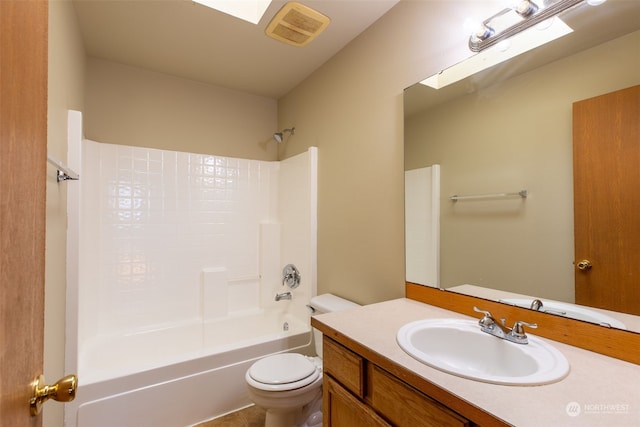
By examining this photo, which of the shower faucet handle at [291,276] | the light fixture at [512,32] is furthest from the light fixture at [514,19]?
the shower faucet handle at [291,276]

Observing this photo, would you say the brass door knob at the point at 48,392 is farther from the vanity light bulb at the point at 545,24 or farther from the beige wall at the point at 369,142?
the vanity light bulb at the point at 545,24

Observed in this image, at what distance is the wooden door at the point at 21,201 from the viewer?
0.43m

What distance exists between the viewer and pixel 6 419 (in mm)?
431

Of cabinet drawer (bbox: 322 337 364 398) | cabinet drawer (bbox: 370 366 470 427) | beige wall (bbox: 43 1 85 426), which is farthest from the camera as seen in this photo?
beige wall (bbox: 43 1 85 426)

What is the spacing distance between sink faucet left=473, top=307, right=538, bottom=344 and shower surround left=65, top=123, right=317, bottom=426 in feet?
4.74

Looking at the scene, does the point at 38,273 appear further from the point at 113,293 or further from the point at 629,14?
the point at 113,293

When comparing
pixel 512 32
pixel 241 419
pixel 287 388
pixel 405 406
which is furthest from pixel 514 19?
pixel 241 419

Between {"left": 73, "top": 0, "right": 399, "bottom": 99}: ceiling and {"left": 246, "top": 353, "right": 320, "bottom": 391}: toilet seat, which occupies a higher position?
{"left": 73, "top": 0, "right": 399, "bottom": 99}: ceiling

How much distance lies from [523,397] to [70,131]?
7.44ft

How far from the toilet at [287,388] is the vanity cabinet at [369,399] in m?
0.40

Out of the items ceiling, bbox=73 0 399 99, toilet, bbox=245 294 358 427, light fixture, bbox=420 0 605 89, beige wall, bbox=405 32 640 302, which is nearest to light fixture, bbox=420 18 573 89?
light fixture, bbox=420 0 605 89

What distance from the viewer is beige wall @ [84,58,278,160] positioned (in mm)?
2303

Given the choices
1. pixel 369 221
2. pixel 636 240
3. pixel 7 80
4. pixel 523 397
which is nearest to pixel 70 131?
pixel 7 80

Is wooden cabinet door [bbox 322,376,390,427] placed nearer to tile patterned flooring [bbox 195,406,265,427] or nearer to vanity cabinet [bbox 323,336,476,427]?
vanity cabinet [bbox 323,336,476,427]
